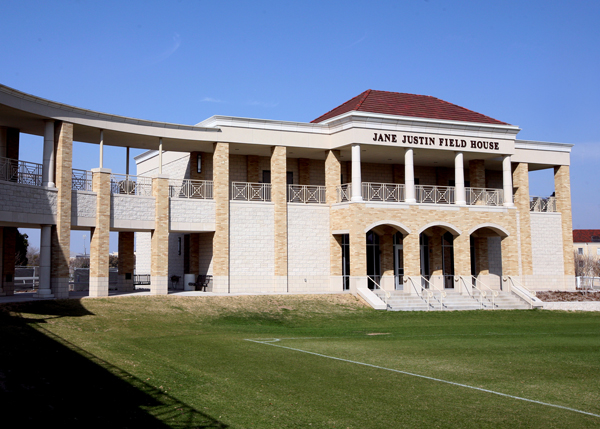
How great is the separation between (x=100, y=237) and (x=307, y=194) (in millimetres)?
12227

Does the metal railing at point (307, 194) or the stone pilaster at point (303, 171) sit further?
the stone pilaster at point (303, 171)

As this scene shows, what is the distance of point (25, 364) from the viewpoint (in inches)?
440

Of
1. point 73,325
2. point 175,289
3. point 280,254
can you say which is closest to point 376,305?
point 280,254

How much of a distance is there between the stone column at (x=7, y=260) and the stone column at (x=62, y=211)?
259 cm

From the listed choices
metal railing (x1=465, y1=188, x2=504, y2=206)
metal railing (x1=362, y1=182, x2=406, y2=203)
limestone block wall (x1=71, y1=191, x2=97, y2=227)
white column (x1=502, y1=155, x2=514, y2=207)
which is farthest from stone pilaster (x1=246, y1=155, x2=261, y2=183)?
white column (x1=502, y1=155, x2=514, y2=207)

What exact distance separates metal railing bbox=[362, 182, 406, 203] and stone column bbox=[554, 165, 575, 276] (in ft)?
36.7

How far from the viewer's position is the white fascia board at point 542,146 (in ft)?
124

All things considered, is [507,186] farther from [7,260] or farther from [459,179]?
[7,260]

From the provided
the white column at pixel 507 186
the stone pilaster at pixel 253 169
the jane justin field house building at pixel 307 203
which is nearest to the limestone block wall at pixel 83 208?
the jane justin field house building at pixel 307 203

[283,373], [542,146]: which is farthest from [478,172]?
[283,373]

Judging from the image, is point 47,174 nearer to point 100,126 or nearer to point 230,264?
point 100,126

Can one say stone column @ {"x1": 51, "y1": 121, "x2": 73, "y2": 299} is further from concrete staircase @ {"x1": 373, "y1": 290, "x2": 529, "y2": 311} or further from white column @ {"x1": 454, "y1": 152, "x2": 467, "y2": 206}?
white column @ {"x1": 454, "y1": 152, "x2": 467, "y2": 206}

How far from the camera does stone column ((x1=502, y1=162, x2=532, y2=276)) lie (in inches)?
1426

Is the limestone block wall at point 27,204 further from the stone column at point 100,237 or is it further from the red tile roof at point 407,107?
the red tile roof at point 407,107
